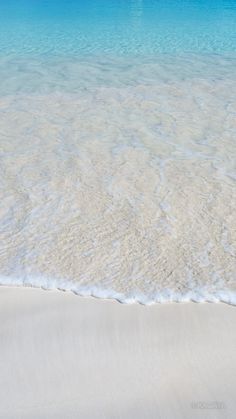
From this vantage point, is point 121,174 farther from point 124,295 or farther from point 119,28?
point 119,28

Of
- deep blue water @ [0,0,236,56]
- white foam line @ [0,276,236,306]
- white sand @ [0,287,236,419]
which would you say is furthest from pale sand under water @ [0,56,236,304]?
deep blue water @ [0,0,236,56]

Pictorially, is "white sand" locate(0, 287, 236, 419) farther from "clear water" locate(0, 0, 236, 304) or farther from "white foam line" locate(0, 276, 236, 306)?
"clear water" locate(0, 0, 236, 304)

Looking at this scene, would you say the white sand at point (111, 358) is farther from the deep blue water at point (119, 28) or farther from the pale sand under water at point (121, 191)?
the deep blue water at point (119, 28)

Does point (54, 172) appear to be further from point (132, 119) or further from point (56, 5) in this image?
point (56, 5)

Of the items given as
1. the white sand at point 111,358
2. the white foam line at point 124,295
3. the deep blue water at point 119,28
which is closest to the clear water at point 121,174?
the white foam line at point 124,295

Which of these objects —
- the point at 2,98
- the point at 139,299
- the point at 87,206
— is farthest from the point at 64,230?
the point at 2,98

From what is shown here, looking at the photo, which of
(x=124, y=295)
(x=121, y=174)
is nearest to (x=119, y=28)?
(x=121, y=174)
